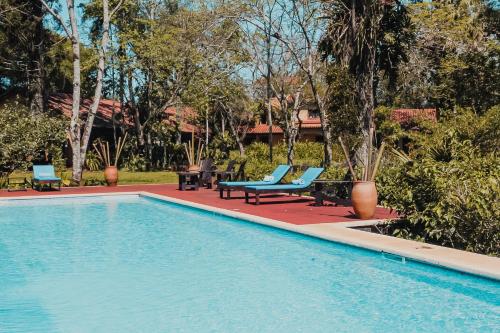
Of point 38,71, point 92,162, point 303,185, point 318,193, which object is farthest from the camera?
point 38,71

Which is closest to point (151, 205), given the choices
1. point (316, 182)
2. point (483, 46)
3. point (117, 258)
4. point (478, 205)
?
point (316, 182)

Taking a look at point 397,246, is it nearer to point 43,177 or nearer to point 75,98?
→ point 43,177

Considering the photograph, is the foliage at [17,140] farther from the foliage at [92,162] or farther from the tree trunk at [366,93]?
the tree trunk at [366,93]

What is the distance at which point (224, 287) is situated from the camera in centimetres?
791

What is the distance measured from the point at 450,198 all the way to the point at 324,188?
278 inches

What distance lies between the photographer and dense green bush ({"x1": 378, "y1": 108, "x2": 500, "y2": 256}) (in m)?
8.91

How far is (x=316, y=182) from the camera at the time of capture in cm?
1561

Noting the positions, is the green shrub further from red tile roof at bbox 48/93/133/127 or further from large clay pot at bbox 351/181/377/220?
red tile roof at bbox 48/93/133/127

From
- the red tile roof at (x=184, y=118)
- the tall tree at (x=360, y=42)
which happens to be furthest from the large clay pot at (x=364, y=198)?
the red tile roof at (x=184, y=118)

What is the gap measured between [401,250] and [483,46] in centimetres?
2043

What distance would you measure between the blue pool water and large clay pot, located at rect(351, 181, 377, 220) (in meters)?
1.83

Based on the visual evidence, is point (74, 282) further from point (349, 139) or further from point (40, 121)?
point (40, 121)

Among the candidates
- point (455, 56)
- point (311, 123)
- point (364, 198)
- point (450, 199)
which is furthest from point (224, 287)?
point (311, 123)

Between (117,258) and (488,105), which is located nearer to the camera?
(117,258)
